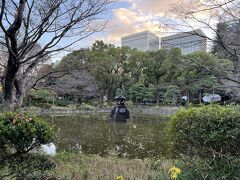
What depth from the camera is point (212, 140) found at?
371 cm

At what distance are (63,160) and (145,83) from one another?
32.7 metres

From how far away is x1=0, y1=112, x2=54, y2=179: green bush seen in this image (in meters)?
3.48

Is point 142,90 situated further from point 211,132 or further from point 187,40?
point 211,132

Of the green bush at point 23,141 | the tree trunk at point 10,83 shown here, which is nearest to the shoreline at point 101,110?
the tree trunk at point 10,83

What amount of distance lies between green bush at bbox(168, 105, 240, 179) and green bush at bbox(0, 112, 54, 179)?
2055mm

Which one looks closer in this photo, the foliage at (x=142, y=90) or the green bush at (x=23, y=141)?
the green bush at (x=23, y=141)

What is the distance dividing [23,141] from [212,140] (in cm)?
259

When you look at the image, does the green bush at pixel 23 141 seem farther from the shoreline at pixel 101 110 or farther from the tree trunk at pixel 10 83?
the shoreline at pixel 101 110

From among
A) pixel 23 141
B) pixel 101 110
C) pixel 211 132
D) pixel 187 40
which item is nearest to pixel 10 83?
pixel 23 141

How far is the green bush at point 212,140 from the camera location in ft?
11.2

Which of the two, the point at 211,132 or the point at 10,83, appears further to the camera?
the point at 10,83

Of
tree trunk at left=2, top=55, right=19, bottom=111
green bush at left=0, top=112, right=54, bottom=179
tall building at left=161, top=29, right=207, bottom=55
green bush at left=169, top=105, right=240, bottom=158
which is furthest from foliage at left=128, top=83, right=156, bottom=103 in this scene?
green bush at left=0, top=112, right=54, bottom=179

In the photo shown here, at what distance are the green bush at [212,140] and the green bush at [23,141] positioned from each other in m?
2.06

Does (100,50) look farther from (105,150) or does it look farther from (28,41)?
(28,41)
